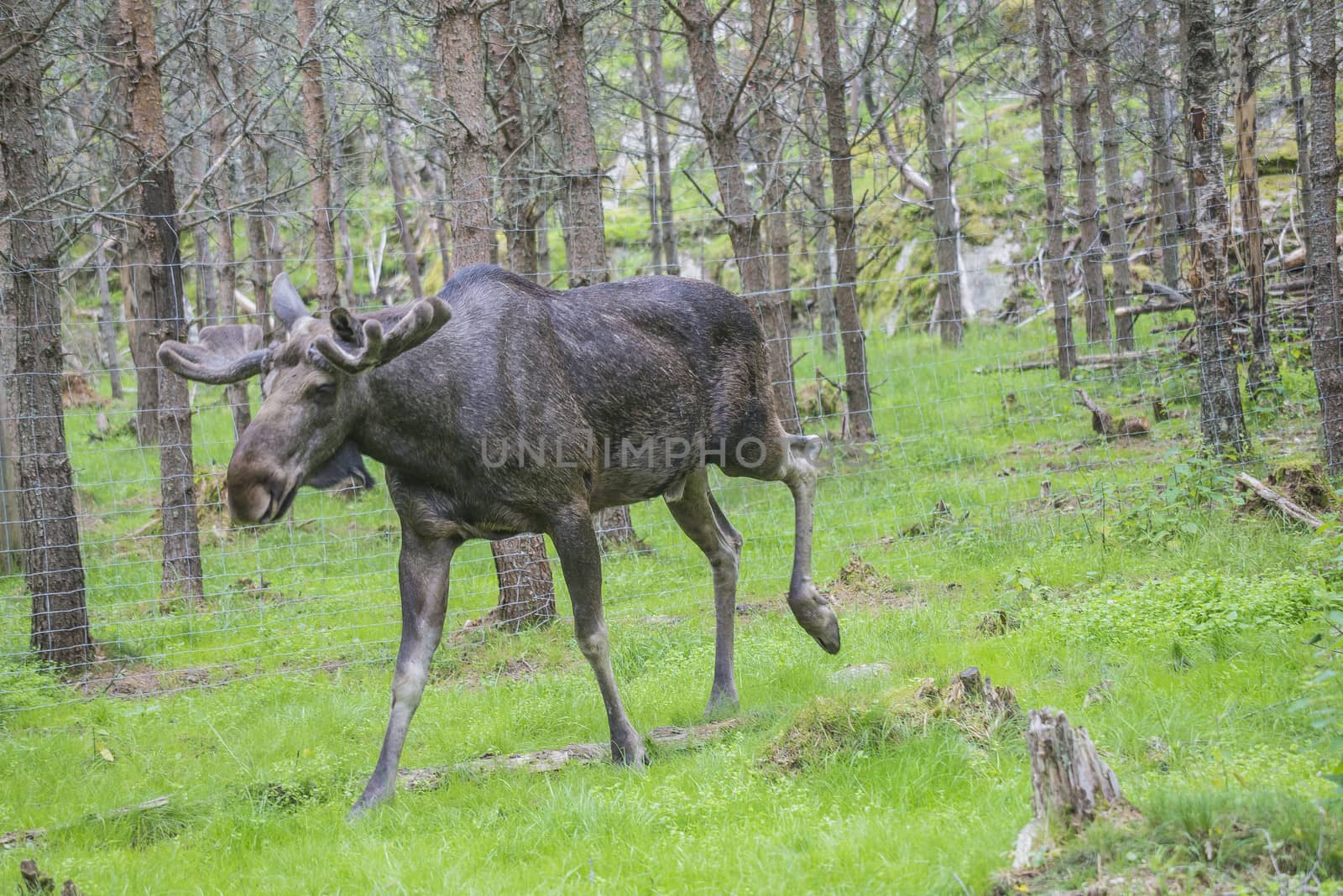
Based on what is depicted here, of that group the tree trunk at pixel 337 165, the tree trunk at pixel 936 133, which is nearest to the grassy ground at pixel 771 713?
the tree trunk at pixel 936 133

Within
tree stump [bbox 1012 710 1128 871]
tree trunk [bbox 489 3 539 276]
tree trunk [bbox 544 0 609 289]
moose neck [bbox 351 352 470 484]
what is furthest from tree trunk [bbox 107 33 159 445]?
tree stump [bbox 1012 710 1128 871]

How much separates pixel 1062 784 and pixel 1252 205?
874cm

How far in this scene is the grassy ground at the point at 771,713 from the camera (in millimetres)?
3752

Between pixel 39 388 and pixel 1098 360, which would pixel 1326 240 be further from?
pixel 39 388

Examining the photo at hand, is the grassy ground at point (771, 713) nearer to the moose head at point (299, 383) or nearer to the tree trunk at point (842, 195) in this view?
the moose head at point (299, 383)

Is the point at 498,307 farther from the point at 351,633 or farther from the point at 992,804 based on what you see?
the point at 351,633

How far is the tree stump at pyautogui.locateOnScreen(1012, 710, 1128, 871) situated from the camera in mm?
3332

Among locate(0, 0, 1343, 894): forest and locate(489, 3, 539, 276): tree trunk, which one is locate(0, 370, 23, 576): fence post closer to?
locate(0, 0, 1343, 894): forest

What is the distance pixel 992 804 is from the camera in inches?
154

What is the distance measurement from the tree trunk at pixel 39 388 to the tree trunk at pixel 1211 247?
8.38 m

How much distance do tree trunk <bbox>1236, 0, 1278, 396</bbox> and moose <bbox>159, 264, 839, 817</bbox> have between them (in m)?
5.38

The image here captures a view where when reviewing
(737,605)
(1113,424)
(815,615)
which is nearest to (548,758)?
(815,615)

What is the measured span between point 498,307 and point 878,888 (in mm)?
3229

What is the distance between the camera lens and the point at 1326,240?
809 cm
